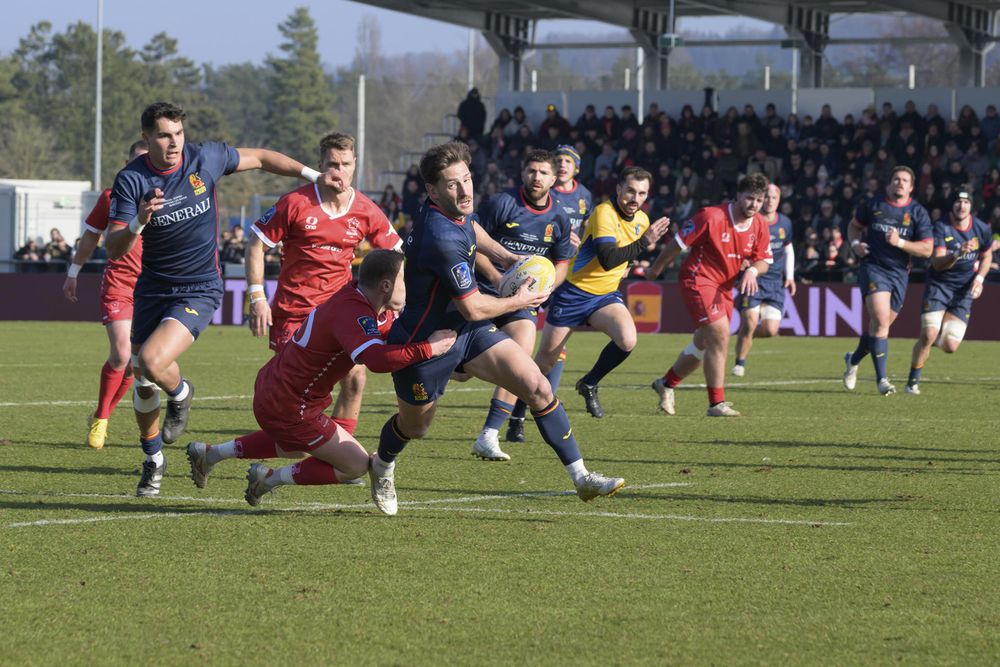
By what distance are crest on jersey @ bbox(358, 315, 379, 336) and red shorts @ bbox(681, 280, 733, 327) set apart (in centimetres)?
648

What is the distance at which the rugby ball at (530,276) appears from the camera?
813 cm

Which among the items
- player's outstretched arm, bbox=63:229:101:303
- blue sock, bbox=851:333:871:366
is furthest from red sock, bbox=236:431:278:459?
blue sock, bbox=851:333:871:366

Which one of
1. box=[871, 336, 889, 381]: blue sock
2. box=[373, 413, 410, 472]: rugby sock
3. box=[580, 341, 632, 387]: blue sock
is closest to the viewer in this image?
box=[373, 413, 410, 472]: rugby sock

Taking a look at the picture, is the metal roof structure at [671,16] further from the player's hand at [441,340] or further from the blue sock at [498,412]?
the player's hand at [441,340]

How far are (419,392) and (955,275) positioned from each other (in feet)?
37.3

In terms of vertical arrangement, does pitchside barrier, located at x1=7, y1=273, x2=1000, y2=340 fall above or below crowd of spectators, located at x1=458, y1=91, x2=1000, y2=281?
below

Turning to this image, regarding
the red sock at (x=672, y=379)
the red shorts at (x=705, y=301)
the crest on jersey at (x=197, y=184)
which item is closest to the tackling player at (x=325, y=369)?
the crest on jersey at (x=197, y=184)

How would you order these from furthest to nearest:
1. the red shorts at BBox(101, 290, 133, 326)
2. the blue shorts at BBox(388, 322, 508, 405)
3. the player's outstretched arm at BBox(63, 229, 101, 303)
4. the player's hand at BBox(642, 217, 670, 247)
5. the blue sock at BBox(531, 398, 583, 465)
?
the player's hand at BBox(642, 217, 670, 247) → the red shorts at BBox(101, 290, 133, 326) → the player's outstretched arm at BBox(63, 229, 101, 303) → the blue sock at BBox(531, 398, 583, 465) → the blue shorts at BBox(388, 322, 508, 405)

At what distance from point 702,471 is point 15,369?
36.6 feet

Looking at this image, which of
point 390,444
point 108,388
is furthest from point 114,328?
point 390,444

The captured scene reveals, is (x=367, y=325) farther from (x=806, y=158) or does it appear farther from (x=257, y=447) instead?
(x=806, y=158)

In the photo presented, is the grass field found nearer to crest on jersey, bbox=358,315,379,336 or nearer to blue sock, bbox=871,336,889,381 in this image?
crest on jersey, bbox=358,315,379,336

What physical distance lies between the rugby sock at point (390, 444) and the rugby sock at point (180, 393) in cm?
218

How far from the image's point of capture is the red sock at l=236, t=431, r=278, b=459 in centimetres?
840
